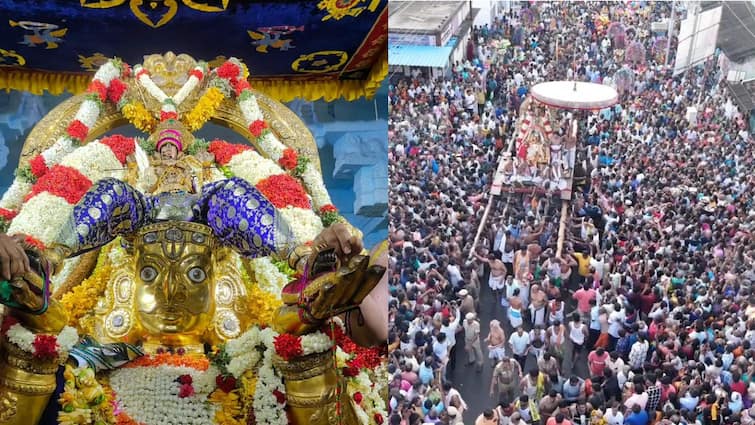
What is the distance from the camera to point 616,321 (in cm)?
596

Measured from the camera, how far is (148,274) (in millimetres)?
3766

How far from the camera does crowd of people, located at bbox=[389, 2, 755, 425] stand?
583 cm

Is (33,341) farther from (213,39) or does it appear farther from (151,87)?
(213,39)

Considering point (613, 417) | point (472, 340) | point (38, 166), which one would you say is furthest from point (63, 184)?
point (613, 417)

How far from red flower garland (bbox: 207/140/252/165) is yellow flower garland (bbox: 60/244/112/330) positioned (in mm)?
668

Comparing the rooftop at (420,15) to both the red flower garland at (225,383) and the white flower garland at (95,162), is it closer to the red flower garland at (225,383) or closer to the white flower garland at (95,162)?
the white flower garland at (95,162)

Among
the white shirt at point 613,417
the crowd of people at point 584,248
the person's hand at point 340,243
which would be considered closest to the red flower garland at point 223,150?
the person's hand at point 340,243

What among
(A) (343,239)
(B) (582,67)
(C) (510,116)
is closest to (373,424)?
(A) (343,239)

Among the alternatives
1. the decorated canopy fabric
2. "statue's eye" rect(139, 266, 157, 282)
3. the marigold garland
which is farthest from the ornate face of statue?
the decorated canopy fabric

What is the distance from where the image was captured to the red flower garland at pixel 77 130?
4184 millimetres

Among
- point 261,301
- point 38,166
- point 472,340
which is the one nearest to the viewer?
point 38,166

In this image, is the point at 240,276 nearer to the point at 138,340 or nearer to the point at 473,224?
the point at 138,340

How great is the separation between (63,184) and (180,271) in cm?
71

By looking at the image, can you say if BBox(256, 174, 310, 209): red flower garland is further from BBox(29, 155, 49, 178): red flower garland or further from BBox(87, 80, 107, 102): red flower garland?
BBox(29, 155, 49, 178): red flower garland
